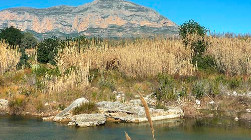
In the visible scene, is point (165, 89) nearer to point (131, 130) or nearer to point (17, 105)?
point (131, 130)

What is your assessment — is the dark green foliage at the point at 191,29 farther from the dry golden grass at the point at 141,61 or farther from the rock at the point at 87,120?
the rock at the point at 87,120

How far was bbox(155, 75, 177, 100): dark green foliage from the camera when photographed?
815 inches

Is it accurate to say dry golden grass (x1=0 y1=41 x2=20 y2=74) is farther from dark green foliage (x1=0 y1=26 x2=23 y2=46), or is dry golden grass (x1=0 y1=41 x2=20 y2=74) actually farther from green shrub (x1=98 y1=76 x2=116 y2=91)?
dark green foliage (x1=0 y1=26 x2=23 y2=46)

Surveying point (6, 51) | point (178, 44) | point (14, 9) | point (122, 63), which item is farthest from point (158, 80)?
point (14, 9)

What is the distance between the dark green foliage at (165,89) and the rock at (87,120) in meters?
5.02

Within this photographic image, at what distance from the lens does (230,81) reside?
74.4 feet

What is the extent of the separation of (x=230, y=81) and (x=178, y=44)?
608cm

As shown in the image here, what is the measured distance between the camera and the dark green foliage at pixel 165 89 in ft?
67.9

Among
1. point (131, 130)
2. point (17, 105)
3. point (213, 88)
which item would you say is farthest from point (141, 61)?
point (131, 130)

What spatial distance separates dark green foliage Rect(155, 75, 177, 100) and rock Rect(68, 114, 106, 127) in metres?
5.02

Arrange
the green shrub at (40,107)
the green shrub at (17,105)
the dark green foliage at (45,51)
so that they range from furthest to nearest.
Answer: the dark green foliage at (45,51) → the green shrub at (40,107) → the green shrub at (17,105)

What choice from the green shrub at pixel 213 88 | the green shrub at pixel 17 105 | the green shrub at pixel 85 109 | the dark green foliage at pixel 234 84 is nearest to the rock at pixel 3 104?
the green shrub at pixel 17 105

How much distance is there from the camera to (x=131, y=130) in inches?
618

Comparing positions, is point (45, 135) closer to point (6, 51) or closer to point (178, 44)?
point (6, 51)
